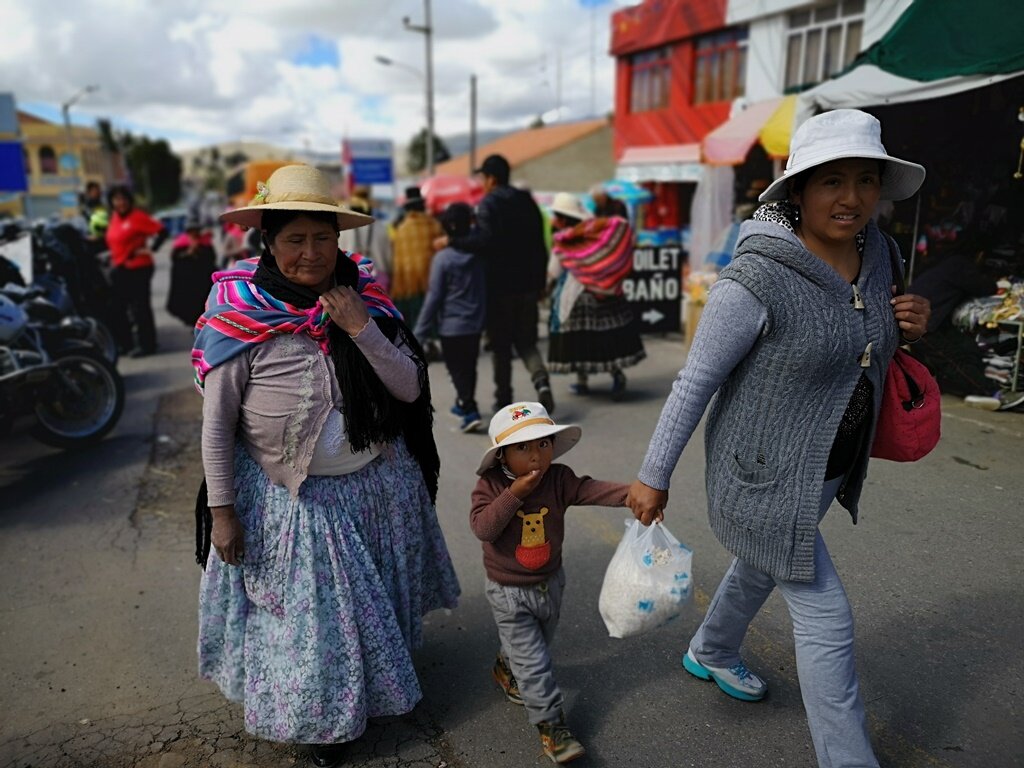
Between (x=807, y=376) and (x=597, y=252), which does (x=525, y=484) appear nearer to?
(x=807, y=376)

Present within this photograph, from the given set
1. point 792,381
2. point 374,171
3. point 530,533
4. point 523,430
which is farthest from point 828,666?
point 374,171

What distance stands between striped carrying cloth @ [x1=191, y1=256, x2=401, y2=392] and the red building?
1932 centimetres

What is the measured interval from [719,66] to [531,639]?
20.8 m

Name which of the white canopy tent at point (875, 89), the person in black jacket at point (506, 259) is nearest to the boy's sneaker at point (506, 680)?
the person in black jacket at point (506, 259)

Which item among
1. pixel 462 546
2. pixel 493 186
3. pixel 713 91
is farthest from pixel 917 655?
pixel 713 91

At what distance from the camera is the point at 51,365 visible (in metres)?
5.55

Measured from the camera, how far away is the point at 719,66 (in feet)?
67.1

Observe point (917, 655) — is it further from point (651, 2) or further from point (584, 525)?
point (651, 2)

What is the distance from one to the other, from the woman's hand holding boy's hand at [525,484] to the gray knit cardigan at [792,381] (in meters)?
0.55

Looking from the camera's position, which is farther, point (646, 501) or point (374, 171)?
point (374, 171)

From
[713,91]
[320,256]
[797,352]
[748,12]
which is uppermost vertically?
[748,12]

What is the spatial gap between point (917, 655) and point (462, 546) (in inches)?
84.7

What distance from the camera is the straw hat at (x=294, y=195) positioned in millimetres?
2225

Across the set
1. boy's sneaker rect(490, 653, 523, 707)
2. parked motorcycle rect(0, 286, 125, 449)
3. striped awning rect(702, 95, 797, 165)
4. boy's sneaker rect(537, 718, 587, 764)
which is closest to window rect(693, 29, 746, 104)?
striped awning rect(702, 95, 797, 165)
